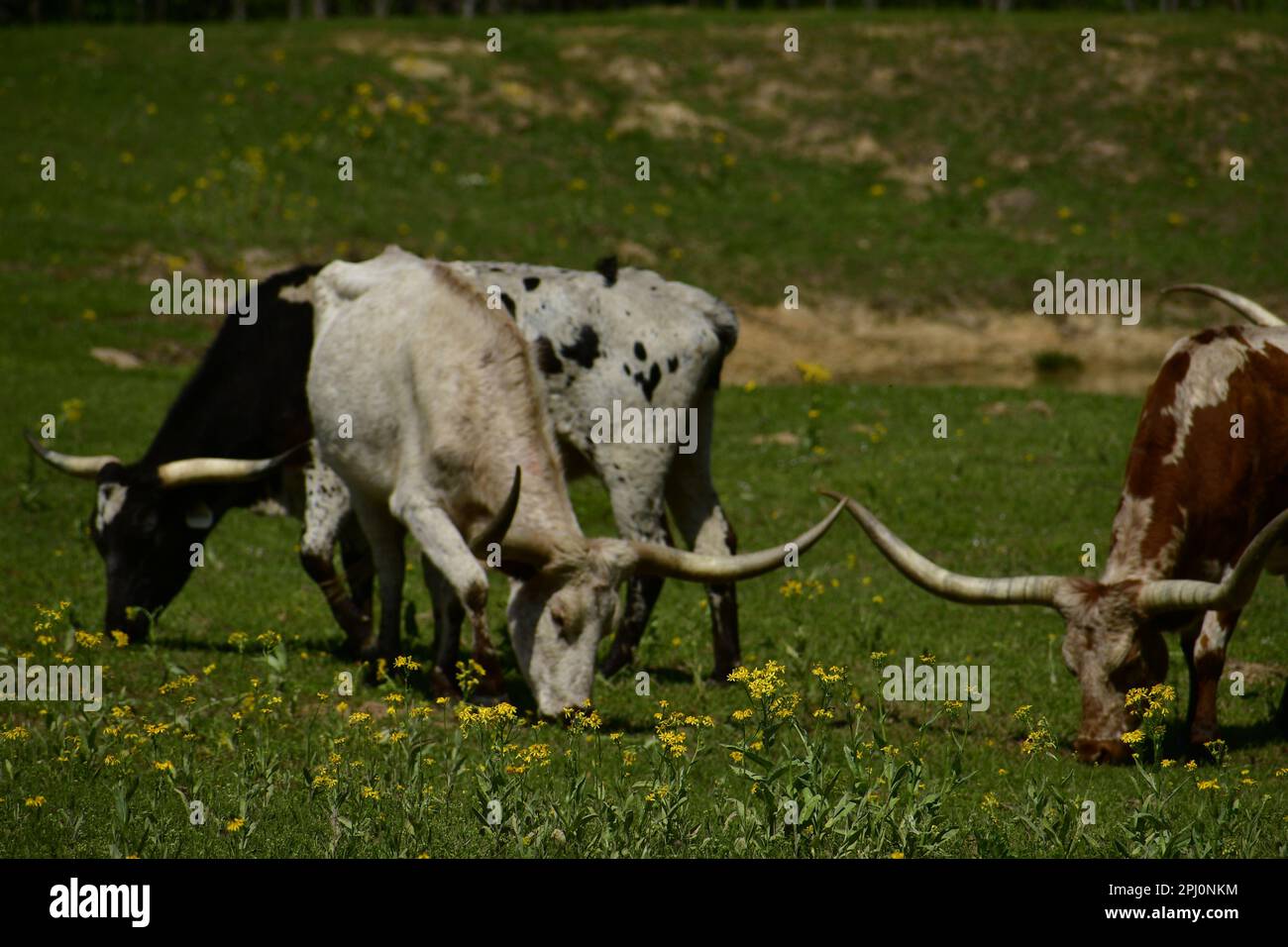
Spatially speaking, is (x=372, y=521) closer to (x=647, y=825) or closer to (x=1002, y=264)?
(x=647, y=825)

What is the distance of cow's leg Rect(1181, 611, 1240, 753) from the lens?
9578 millimetres

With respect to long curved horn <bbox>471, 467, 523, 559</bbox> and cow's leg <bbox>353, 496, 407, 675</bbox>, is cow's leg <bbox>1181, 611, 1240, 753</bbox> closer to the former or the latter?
long curved horn <bbox>471, 467, 523, 559</bbox>

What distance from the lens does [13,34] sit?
40531 mm

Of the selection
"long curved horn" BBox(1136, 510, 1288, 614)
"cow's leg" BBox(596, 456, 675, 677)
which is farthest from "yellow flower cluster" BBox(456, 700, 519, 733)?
"long curved horn" BBox(1136, 510, 1288, 614)

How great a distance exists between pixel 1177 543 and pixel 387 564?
5144 mm

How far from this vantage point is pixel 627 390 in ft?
35.8

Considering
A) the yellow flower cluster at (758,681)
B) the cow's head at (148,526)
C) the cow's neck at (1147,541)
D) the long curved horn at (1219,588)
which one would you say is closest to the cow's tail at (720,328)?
the cow's neck at (1147,541)

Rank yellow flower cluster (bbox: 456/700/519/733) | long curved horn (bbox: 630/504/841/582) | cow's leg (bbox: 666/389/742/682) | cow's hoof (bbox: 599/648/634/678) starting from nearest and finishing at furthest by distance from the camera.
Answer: yellow flower cluster (bbox: 456/700/519/733) < long curved horn (bbox: 630/504/841/582) < cow's hoof (bbox: 599/648/634/678) < cow's leg (bbox: 666/389/742/682)

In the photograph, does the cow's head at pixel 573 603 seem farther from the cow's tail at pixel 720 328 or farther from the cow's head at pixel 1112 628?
the cow's tail at pixel 720 328

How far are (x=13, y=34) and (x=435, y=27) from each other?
10362mm

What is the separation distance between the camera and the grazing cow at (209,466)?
11992 mm

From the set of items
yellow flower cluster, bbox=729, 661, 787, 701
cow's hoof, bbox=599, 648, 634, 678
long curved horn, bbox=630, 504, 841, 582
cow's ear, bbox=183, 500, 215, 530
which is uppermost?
yellow flower cluster, bbox=729, 661, 787, 701

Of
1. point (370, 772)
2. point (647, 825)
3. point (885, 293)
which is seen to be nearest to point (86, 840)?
point (370, 772)

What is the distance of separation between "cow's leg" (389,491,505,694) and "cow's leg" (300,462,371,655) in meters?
1.40
